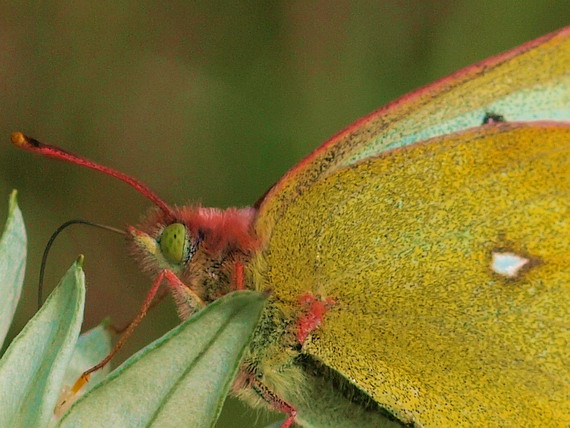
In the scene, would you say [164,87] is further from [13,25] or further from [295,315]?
[295,315]

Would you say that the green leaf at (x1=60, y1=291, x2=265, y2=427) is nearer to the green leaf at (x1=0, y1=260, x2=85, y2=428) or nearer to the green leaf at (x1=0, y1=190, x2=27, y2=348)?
the green leaf at (x1=0, y1=260, x2=85, y2=428)

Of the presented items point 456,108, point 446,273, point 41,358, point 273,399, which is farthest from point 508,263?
point 41,358

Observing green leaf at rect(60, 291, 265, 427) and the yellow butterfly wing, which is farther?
the yellow butterfly wing

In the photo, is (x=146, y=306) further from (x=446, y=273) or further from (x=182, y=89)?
(x=182, y=89)

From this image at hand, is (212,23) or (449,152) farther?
(212,23)

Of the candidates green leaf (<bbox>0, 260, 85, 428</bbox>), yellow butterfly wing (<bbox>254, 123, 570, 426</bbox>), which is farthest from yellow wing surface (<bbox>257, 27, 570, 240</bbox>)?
green leaf (<bbox>0, 260, 85, 428</bbox>)

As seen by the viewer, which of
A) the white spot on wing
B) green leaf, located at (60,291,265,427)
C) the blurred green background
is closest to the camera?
green leaf, located at (60,291,265,427)

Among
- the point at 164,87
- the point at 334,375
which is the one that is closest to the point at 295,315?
the point at 334,375
